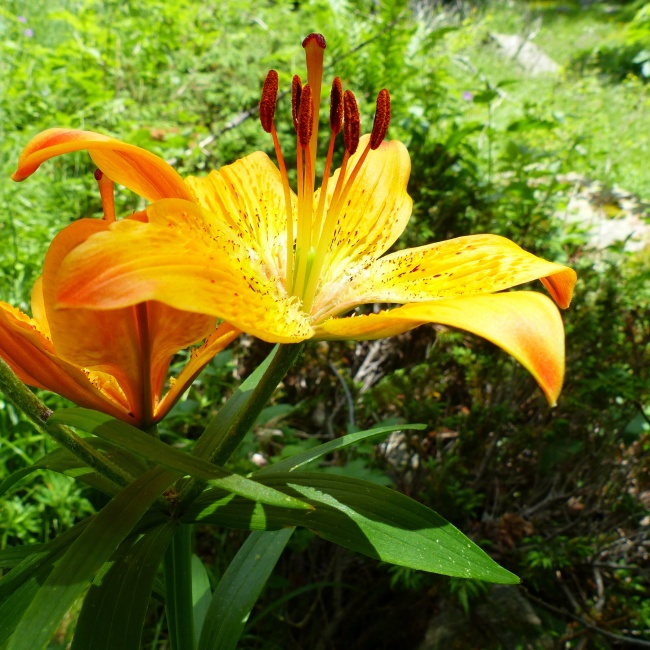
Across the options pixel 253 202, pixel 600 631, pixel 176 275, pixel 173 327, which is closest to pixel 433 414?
pixel 600 631

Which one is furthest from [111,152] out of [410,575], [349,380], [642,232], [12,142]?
[642,232]

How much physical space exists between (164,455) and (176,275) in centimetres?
18

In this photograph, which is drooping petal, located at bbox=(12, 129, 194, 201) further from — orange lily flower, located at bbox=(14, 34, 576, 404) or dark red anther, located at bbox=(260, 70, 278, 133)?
dark red anther, located at bbox=(260, 70, 278, 133)

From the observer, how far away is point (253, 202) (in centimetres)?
105

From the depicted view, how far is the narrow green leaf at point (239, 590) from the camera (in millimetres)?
950

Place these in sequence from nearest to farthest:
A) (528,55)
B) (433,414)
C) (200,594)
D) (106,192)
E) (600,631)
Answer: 1. (106,192)
2. (200,594)
3. (600,631)
4. (433,414)
5. (528,55)

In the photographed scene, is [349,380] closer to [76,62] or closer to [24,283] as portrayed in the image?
[24,283]

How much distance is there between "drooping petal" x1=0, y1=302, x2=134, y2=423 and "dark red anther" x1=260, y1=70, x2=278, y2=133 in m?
0.40

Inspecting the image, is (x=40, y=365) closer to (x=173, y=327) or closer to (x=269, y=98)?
(x=173, y=327)

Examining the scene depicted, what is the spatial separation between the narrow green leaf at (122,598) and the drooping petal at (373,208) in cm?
49

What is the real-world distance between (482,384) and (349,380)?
43 cm

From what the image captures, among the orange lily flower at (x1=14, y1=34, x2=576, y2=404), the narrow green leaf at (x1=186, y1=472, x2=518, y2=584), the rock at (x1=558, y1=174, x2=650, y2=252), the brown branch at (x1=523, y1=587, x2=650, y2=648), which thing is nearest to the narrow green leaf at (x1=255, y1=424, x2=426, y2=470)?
the narrow green leaf at (x1=186, y1=472, x2=518, y2=584)

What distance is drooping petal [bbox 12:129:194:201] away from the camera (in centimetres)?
68

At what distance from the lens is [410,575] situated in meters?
1.56
